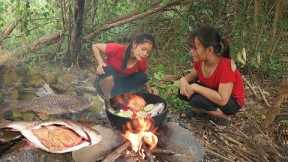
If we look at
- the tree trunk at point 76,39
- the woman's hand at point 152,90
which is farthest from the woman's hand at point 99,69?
the woman's hand at point 152,90

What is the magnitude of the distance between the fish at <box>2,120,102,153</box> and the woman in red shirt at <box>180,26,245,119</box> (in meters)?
0.66

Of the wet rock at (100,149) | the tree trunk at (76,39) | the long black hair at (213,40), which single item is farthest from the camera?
the tree trunk at (76,39)

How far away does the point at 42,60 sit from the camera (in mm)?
2980

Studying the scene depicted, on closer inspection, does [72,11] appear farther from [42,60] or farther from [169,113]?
[169,113]

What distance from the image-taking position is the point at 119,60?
298 centimetres

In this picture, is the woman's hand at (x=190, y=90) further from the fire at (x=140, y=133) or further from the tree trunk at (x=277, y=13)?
the tree trunk at (x=277, y=13)

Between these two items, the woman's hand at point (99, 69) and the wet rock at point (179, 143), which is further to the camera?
the woman's hand at point (99, 69)

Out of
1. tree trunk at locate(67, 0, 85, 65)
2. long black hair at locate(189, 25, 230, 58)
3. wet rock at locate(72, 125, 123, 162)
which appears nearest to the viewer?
wet rock at locate(72, 125, 123, 162)

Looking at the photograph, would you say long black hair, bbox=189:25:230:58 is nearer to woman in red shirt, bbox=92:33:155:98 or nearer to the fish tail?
woman in red shirt, bbox=92:33:155:98

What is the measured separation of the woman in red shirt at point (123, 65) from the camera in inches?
116

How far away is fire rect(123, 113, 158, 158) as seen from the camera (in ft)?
9.25

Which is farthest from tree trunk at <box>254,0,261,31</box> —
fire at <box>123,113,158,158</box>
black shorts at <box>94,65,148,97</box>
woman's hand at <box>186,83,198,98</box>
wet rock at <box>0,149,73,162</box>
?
wet rock at <box>0,149,73,162</box>

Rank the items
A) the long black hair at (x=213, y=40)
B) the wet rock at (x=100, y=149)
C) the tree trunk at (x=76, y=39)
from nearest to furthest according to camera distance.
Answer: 1. the wet rock at (x=100, y=149)
2. the long black hair at (x=213, y=40)
3. the tree trunk at (x=76, y=39)

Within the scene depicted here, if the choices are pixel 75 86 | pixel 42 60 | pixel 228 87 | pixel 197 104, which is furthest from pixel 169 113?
pixel 42 60
